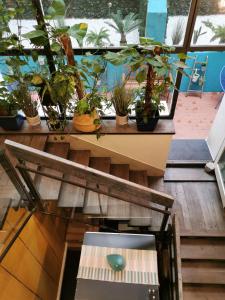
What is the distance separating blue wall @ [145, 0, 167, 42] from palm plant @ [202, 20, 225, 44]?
0.42 m

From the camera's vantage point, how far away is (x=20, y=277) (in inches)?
94.8

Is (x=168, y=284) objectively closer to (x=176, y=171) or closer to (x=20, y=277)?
(x=20, y=277)

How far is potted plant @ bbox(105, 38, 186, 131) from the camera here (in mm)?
2162

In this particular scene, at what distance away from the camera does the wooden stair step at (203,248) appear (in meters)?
Answer: 2.92

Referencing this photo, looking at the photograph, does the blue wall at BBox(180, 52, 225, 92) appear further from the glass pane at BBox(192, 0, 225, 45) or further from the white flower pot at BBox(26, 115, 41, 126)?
the white flower pot at BBox(26, 115, 41, 126)

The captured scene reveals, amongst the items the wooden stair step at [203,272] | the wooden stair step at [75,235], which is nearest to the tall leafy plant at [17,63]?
the wooden stair step at [75,235]

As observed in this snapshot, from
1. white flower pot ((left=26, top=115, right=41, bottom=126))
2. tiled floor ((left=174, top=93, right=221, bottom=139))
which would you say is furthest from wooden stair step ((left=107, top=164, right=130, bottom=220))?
tiled floor ((left=174, top=93, right=221, bottom=139))

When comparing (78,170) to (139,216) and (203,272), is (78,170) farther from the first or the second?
(203,272)

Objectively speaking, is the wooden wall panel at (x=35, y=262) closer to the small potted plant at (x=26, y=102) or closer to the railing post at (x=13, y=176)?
the railing post at (x=13, y=176)

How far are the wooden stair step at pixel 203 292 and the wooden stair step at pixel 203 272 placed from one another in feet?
0.28

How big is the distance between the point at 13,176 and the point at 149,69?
1.64 meters

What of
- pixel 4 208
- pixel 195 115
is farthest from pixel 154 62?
pixel 195 115

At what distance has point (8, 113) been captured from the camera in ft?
8.98

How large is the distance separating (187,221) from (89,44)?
8.22ft
